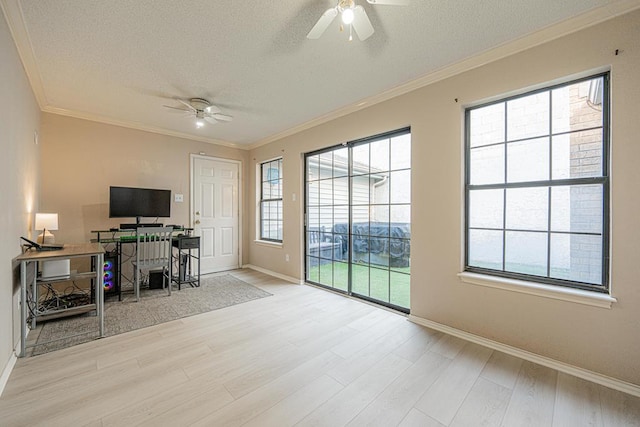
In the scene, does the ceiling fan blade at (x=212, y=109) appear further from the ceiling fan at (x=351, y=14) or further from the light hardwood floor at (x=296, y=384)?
the light hardwood floor at (x=296, y=384)

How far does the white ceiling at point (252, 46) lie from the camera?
1.83 meters

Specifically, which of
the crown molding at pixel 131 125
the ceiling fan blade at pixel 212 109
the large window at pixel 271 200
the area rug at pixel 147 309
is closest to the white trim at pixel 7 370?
the area rug at pixel 147 309

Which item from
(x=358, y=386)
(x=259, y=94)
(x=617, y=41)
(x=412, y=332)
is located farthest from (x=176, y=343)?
(x=617, y=41)

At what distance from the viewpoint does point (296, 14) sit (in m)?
1.88

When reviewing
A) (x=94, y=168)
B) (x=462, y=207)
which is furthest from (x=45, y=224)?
(x=462, y=207)

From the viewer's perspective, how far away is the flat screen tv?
12.5 feet

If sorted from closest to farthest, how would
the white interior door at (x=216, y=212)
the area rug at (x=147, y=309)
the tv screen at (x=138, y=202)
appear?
the area rug at (x=147, y=309) < the tv screen at (x=138, y=202) < the white interior door at (x=216, y=212)

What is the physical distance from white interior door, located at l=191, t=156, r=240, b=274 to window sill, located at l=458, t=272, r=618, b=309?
418 centimetres

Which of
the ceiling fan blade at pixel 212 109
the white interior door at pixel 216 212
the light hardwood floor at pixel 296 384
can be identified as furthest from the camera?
the white interior door at pixel 216 212

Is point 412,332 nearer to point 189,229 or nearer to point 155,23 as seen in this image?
point 155,23

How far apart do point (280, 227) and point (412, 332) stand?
2.98 m

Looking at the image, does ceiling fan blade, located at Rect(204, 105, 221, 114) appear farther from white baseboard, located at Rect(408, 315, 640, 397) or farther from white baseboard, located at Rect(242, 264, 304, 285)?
white baseboard, located at Rect(408, 315, 640, 397)

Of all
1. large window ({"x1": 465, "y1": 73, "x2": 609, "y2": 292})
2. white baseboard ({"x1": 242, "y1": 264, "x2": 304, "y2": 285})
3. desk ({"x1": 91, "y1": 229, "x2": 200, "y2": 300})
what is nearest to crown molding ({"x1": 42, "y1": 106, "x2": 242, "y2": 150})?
desk ({"x1": 91, "y1": 229, "x2": 200, "y2": 300})

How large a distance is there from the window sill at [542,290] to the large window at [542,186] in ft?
0.24
